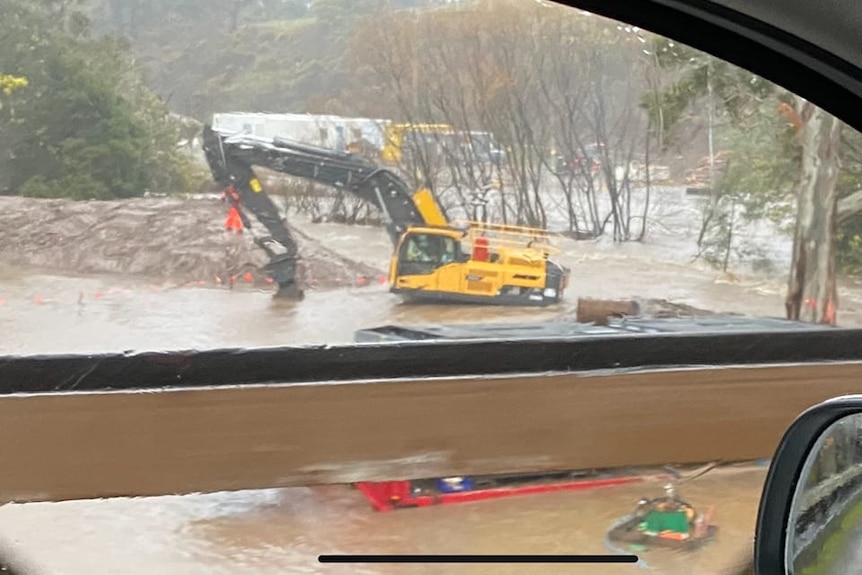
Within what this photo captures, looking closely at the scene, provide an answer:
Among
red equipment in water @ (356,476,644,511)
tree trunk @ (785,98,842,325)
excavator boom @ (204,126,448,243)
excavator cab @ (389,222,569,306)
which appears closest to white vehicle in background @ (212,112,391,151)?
excavator boom @ (204,126,448,243)

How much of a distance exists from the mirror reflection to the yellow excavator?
39 cm

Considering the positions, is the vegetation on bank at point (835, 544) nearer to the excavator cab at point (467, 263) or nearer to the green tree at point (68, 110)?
the excavator cab at point (467, 263)

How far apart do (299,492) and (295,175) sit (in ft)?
1.10

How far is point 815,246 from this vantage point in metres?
1.13

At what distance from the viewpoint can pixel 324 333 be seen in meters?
1.03

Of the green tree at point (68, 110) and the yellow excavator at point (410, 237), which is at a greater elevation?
the green tree at point (68, 110)

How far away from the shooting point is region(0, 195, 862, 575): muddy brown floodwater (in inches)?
37.9

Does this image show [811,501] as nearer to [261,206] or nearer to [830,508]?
[830,508]

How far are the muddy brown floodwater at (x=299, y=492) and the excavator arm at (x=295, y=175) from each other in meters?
0.03

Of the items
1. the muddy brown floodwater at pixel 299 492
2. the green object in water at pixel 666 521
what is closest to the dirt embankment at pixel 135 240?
the muddy brown floodwater at pixel 299 492

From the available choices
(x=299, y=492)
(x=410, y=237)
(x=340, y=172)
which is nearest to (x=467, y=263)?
(x=410, y=237)

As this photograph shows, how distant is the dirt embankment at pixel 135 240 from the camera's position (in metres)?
0.96

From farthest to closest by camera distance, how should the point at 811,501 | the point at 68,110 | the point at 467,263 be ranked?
1. the point at 467,263
2. the point at 68,110
3. the point at 811,501

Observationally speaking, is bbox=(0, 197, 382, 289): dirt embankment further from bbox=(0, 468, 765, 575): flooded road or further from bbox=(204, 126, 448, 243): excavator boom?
bbox=(0, 468, 765, 575): flooded road
